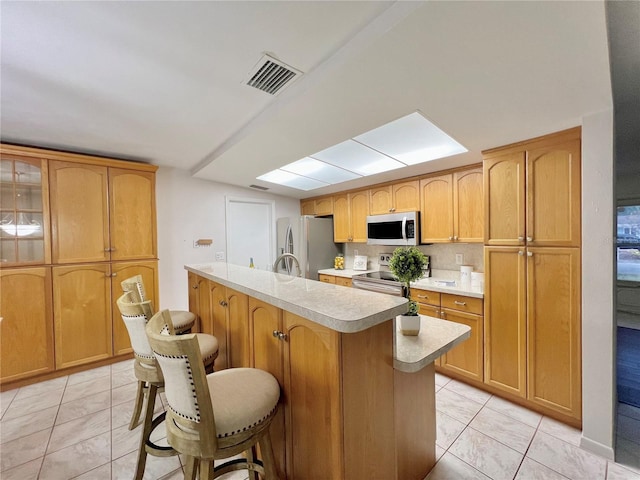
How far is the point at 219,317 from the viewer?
198 centimetres

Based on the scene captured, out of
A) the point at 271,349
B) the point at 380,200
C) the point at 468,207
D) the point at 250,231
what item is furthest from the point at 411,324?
the point at 250,231

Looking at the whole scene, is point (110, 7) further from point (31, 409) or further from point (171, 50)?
point (31, 409)

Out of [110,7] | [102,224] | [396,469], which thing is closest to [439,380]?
[396,469]

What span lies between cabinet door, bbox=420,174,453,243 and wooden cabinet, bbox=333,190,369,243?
0.87m

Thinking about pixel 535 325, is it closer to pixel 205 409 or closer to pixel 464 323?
A: pixel 464 323

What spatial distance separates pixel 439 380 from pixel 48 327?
3956mm

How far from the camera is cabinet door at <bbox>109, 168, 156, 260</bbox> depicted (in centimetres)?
299

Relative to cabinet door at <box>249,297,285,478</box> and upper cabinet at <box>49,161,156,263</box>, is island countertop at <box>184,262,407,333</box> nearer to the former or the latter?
cabinet door at <box>249,297,285,478</box>

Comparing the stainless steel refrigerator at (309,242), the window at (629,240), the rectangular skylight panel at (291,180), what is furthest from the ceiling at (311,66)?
the window at (629,240)

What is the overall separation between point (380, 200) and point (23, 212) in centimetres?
385

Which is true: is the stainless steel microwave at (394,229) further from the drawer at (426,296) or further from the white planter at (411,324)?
the white planter at (411,324)

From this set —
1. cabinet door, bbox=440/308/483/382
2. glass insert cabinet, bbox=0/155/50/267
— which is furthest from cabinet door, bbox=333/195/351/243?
glass insert cabinet, bbox=0/155/50/267

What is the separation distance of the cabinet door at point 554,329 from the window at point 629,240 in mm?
4378

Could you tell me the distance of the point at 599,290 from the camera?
5.52 feet
